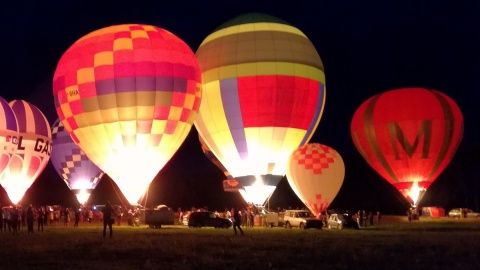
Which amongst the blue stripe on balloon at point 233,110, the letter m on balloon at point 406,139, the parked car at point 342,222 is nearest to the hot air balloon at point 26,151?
the blue stripe on balloon at point 233,110

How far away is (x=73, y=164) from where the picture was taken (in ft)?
127

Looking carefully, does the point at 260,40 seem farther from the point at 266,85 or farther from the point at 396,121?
the point at 396,121

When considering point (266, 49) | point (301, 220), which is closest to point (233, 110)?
point (266, 49)

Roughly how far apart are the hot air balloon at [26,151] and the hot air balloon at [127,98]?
12.1 metres

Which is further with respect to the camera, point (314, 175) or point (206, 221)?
point (314, 175)

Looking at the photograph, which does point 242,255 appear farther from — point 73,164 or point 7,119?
point 73,164

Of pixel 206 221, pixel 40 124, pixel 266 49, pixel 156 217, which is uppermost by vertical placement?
pixel 266 49

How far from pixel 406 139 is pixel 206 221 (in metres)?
12.5

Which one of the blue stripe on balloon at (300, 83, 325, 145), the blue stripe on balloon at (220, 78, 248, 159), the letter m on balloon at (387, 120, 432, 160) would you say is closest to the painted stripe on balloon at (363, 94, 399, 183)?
the letter m on balloon at (387, 120, 432, 160)

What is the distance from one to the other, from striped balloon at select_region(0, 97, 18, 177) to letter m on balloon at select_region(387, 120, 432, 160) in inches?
790

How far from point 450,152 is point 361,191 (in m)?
38.8

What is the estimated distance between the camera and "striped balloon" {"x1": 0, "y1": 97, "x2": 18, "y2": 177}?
30328mm

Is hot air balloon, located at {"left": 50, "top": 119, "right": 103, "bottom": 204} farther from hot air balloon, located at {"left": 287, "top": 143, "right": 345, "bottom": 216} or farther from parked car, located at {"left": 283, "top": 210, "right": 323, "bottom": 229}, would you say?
parked car, located at {"left": 283, "top": 210, "right": 323, "bottom": 229}

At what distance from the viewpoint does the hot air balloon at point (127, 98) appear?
75.4 feet
